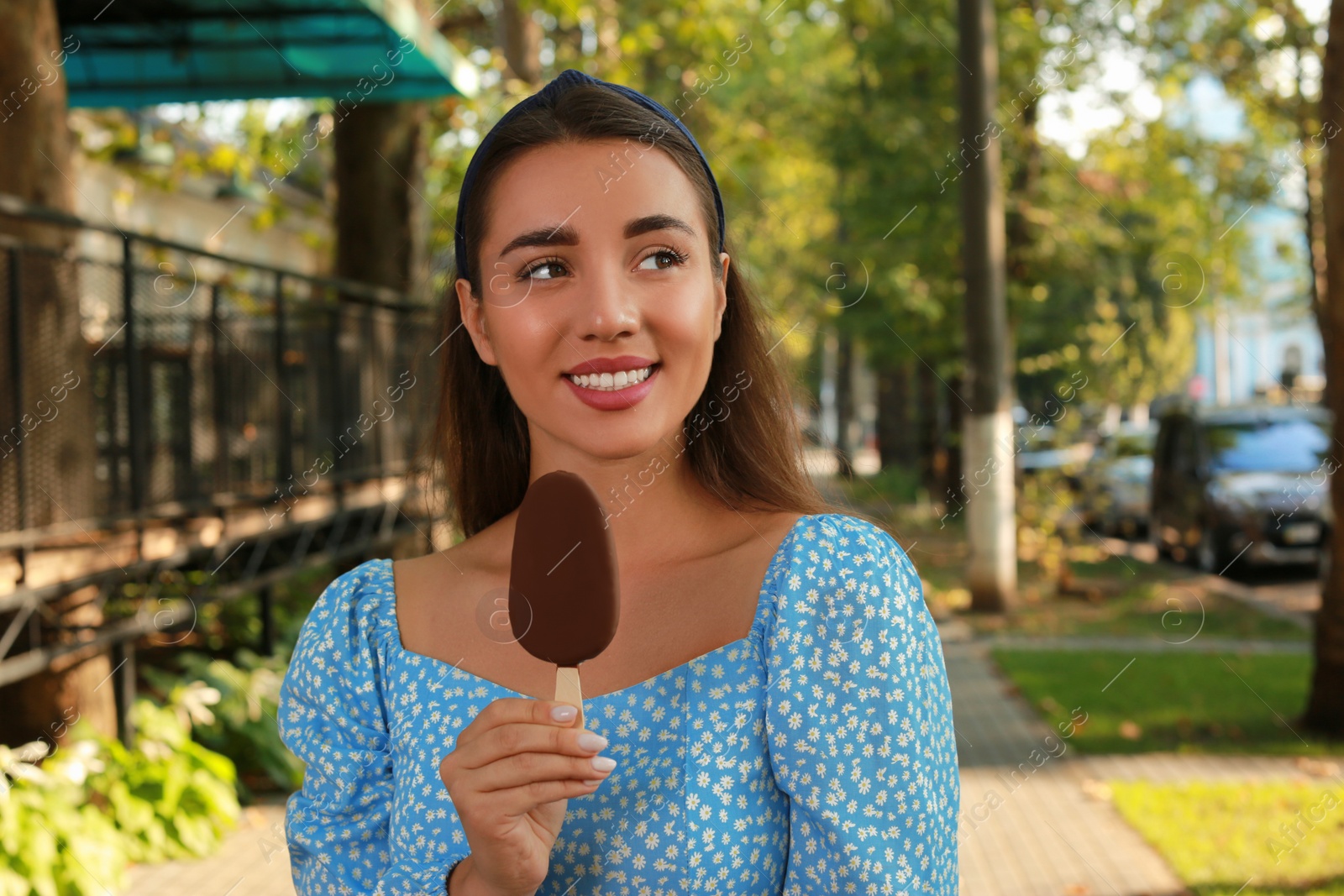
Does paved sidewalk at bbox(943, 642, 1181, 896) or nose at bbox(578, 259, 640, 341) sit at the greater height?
nose at bbox(578, 259, 640, 341)

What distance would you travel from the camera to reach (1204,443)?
570 inches

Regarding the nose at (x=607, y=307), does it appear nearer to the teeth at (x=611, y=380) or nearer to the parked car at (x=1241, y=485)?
the teeth at (x=611, y=380)

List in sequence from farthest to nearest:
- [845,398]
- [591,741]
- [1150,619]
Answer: [845,398] → [1150,619] → [591,741]

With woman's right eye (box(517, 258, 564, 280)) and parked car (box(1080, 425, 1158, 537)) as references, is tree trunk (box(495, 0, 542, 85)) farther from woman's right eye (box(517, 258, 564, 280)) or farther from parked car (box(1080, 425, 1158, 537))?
woman's right eye (box(517, 258, 564, 280))

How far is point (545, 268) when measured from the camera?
1.73m

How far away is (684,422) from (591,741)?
702mm

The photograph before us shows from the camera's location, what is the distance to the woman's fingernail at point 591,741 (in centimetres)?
134

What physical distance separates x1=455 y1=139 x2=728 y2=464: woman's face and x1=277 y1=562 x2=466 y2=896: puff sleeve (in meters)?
0.48

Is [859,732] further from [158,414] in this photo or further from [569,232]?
[158,414]

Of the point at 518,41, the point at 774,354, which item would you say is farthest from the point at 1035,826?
the point at 518,41

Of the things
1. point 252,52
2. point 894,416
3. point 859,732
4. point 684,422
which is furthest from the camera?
point 894,416

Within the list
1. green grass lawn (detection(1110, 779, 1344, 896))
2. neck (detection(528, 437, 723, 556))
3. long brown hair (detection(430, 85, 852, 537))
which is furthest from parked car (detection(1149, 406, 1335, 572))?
neck (detection(528, 437, 723, 556))

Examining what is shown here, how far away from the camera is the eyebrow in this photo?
1701mm

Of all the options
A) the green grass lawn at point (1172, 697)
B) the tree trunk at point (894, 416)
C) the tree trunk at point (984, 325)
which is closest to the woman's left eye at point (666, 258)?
the green grass lawn at point (1172, 697)
